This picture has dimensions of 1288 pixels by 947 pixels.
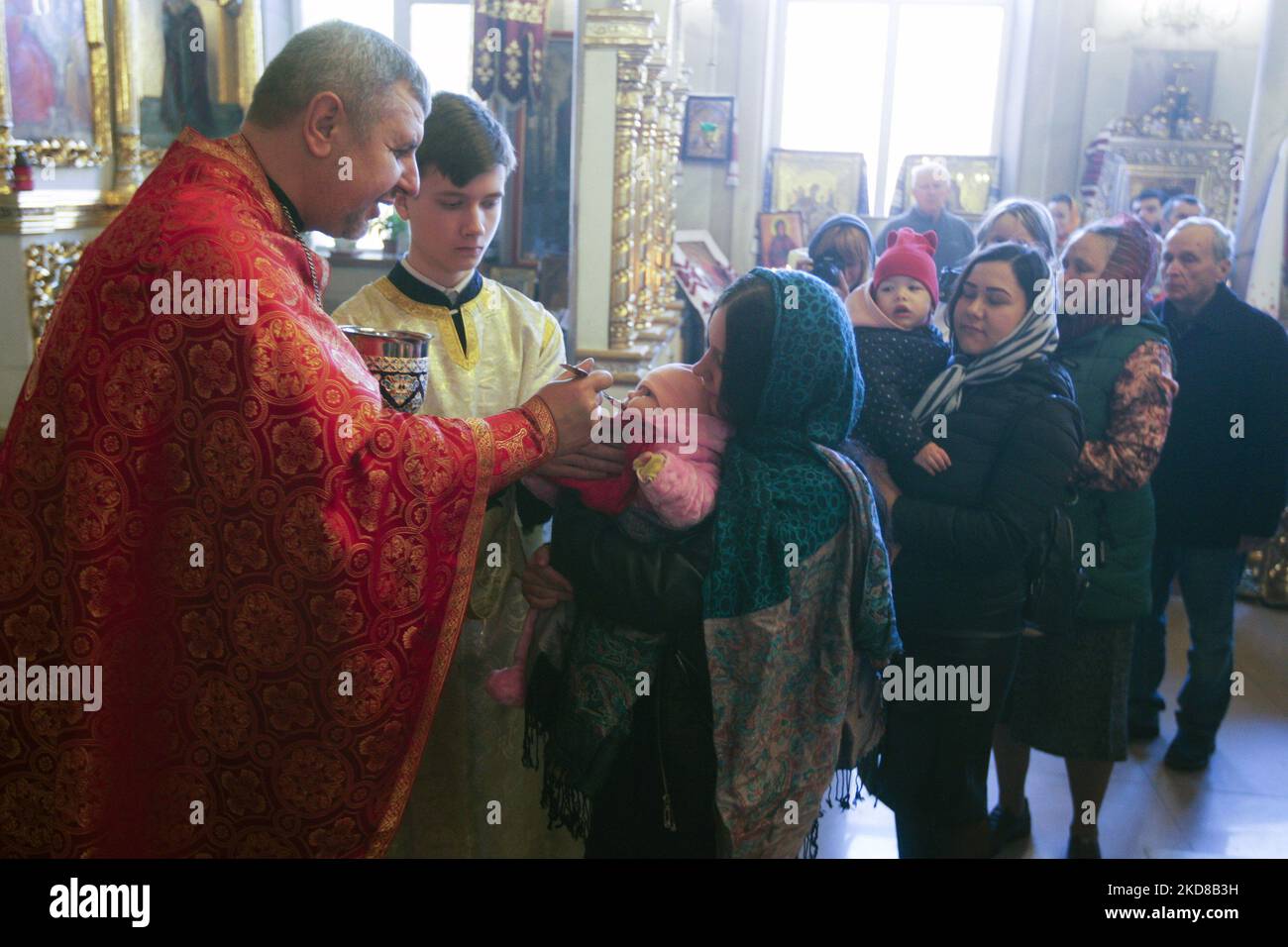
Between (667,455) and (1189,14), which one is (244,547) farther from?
(1189,14)

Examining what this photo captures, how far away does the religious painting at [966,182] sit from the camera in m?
10.1

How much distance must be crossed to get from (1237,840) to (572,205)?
318 centimetres

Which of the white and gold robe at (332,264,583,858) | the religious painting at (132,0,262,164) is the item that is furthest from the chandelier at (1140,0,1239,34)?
the white and gold robe at (332,264,583,858)

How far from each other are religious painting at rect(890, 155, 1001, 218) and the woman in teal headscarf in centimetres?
869

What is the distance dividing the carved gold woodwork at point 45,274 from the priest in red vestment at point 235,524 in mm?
3857

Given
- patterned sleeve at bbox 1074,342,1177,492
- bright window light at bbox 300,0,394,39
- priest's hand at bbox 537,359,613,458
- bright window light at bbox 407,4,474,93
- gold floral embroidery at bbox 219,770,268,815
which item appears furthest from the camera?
bright window light at bbox 407,4,474,93

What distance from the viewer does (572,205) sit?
4660mm

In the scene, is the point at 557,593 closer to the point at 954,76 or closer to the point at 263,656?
the point at 263,656

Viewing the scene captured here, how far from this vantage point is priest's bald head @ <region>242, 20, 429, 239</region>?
1745 millimetres

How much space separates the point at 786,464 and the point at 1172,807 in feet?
8.07

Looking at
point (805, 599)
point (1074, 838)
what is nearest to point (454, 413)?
point (805, 599)

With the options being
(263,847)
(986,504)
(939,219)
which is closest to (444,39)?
(939,219)

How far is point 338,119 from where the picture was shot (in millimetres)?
1758

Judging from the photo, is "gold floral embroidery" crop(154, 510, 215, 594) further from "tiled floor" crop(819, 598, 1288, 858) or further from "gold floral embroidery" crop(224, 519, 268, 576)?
"tiled floor" crop(819, 598, 1288, 858)
